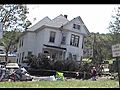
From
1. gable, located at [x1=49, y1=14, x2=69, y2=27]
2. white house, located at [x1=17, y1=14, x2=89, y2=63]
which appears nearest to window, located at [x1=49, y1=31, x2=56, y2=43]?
white house, located at [x1=17, y1=14, x2=89, y2=63]

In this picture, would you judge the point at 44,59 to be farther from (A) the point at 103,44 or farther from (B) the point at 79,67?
(A) the point at 103,44

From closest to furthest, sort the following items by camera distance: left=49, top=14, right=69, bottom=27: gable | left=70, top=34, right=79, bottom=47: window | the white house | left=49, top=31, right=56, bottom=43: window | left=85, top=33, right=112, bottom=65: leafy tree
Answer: the white house → left=49, top=31, right=56, bottom=43: window → left=49, top=14, right=69, bottom=27: gable → left=70, top=34, right=79, bottom=47: window → left=85, top=33, right=112, bottom=65: leafy tree

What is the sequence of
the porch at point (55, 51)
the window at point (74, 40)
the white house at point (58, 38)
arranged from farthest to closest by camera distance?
the window at point (74, 40) → the white house at point (58, 38) → the porch at point (55, 51)

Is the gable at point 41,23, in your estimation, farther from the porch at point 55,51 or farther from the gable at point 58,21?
the porch at point 55,51

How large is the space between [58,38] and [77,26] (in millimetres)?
4380

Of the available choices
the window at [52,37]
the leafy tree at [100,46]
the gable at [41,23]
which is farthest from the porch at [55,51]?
the leafy tree at [100,46]

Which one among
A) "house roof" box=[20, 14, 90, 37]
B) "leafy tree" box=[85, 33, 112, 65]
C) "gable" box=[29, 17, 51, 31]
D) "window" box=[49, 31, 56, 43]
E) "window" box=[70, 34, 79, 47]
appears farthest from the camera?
"leafy tree" box=[85, 33, 112, 65]

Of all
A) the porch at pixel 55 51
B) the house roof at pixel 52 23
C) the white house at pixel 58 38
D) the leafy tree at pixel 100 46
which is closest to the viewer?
the porch at pixel 55 51

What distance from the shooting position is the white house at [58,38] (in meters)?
53.2

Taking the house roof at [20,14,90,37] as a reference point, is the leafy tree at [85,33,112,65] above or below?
below

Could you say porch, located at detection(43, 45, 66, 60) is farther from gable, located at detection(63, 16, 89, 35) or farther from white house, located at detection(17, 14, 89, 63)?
gable, located at detection(63, 16, 89, 35)

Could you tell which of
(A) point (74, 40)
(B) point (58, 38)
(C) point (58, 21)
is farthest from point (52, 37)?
(A) point (74, 40)

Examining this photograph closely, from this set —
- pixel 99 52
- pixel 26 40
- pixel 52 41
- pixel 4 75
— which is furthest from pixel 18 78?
pixel 99 52

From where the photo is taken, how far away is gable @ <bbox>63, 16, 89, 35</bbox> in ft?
180
